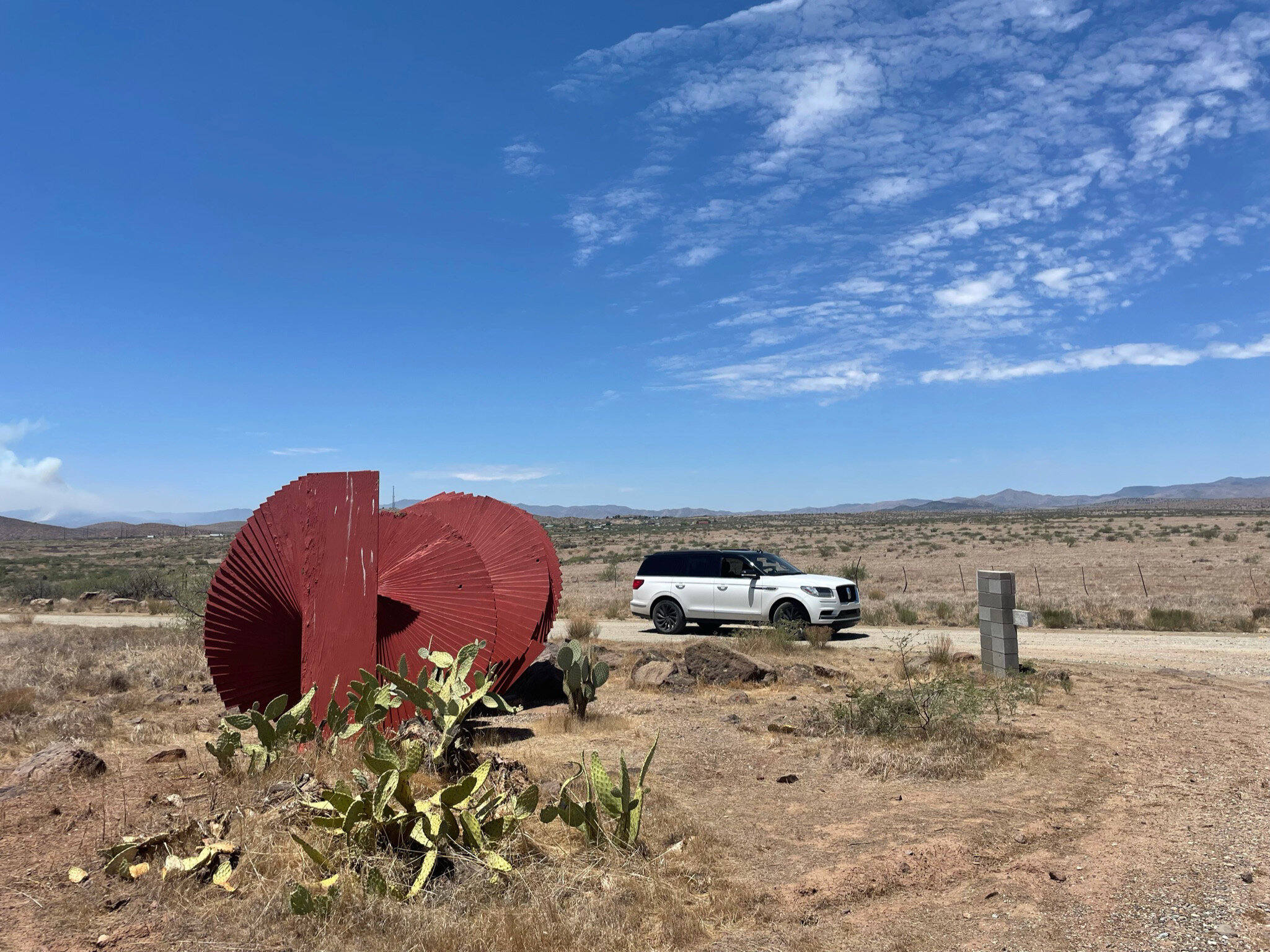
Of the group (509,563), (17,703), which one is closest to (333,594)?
(509,563)

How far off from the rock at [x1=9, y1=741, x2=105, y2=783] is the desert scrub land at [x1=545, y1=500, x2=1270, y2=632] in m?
17.7

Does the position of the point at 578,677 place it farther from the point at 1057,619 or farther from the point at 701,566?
the point at 1057,619

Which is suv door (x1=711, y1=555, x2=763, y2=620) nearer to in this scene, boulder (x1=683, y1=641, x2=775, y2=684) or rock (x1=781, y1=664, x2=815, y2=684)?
Answer: rock (x1=781, y1=664, x2=815, y2=684)

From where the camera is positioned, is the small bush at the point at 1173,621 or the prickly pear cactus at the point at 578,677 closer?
the prickly pear cactus at the point at 578,677

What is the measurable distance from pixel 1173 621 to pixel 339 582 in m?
19.4

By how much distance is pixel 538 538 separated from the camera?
451 inches

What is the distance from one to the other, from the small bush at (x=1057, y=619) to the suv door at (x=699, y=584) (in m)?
8.39

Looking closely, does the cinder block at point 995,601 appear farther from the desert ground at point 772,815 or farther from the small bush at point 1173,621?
the small bush at point 1173,621

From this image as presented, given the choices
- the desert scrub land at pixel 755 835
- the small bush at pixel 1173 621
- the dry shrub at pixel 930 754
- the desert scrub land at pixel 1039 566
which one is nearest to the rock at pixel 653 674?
the desert scrub land at pixel 755 835

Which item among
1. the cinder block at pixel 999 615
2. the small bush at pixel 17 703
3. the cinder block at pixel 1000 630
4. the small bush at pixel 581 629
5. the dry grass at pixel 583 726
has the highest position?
the cinder block at pixel 999 615

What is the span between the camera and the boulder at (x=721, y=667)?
1241 centimetres

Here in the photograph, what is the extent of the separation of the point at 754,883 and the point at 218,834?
Answer: 3.33m

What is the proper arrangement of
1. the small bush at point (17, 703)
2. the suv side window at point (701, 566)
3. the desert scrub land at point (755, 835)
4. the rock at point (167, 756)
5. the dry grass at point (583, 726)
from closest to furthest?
the desert scrub land at point (755, 835) → the rock at point (167, 756) → the dry grass at point (583, 726) → the small bush at point (17, 703) → the suv side window at point (701, 566)

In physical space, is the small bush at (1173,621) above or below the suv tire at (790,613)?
below
